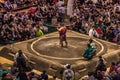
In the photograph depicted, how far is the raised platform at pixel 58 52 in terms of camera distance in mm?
16336

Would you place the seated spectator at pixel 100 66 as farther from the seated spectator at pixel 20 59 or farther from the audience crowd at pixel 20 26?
the audience crowd at pixel 20 26

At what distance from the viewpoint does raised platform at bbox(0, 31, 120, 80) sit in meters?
16.3

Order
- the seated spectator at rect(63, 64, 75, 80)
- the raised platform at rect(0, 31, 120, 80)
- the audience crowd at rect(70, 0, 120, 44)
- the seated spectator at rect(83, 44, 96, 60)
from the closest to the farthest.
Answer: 1. the seated spectator at rect(63, 64, 75, 80)
2. the raised platform at rect(0, 31, 120, 80)
3. the seated spectator at rect(83, 44, 96, 60)
4. the audience crowd at rect(70, 0, 120, 44)

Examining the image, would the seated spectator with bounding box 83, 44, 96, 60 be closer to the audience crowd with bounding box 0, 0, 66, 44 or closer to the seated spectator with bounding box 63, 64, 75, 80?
the seated spectator with bounding box 63, 64, 75, 80

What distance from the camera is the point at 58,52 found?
57.9 feet

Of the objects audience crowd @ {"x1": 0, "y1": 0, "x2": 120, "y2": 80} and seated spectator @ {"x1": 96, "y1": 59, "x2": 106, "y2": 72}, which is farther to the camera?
audience crowd @ {"x1": 0, "y1": 0, "x2": 120, "y2": 80}

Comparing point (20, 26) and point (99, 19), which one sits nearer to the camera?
point (20, 26)

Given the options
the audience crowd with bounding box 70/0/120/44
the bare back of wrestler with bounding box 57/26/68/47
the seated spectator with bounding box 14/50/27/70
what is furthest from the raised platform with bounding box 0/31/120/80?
the audience crowd with bounding box 70/0/120/44

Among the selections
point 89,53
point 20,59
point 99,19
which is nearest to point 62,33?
point 89,53

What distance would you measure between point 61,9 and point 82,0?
415 centimetres

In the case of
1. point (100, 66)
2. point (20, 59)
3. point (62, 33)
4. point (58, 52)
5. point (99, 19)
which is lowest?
point (100, 66)

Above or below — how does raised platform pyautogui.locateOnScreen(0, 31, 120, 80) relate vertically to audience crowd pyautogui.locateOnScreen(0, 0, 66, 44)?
below

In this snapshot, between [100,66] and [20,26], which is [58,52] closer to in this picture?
[100,66]

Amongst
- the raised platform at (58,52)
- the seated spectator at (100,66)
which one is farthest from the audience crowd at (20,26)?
the seated spectator at (100,66)
